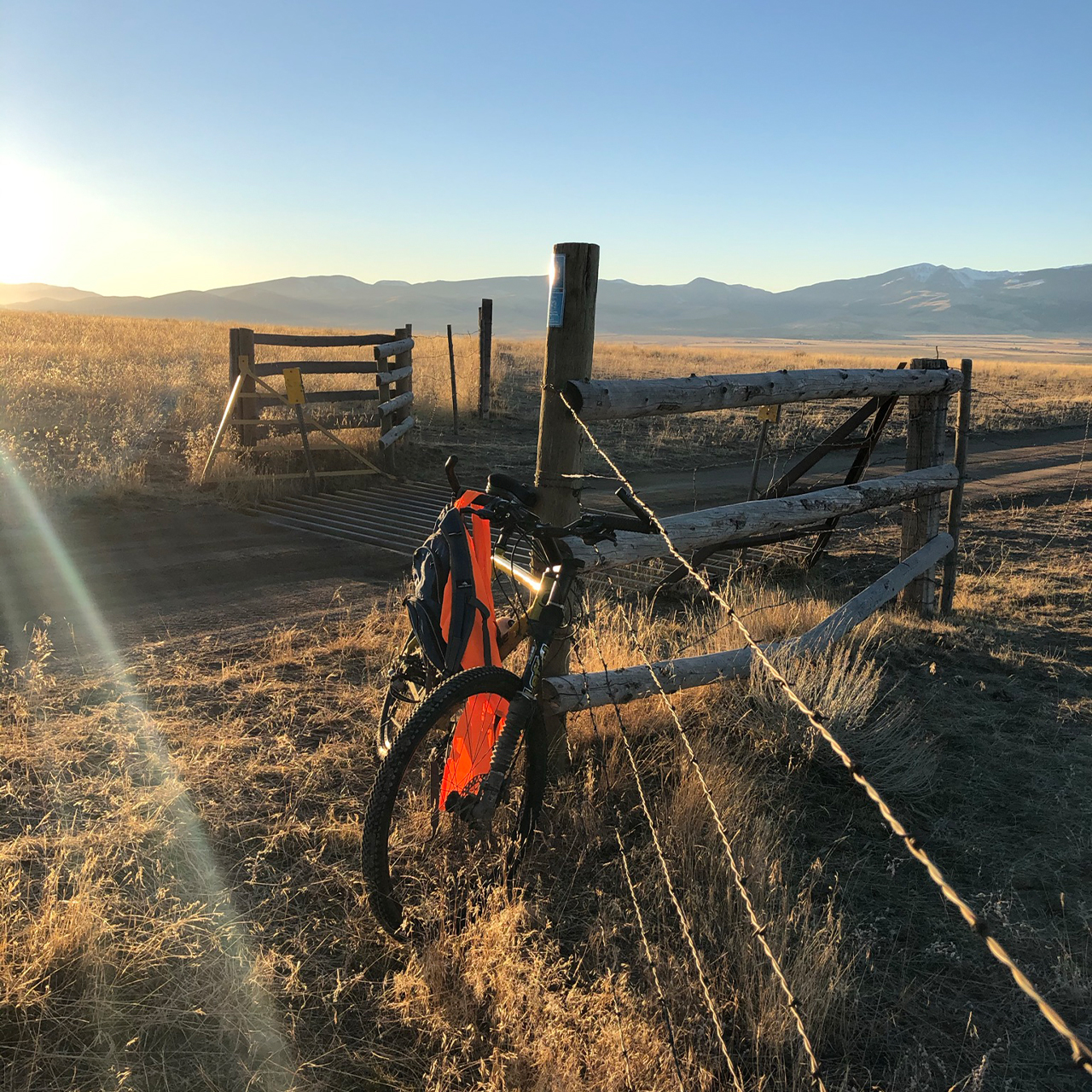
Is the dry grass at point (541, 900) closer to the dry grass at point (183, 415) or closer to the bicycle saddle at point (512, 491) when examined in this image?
the bicycle saddle at point (512, 491)

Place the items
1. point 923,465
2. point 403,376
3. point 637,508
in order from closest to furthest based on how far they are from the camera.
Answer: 1. point 637,508
2. point 923,465
3. point 403,376

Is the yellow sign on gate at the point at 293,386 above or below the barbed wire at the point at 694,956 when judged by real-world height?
above

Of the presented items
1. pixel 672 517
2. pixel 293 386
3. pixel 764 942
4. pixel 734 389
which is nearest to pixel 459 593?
pixel 764 942

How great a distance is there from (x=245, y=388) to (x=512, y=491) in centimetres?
796

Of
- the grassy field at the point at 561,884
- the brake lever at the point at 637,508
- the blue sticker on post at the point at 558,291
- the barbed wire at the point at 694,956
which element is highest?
the blue sticker on post at the point at 558,291

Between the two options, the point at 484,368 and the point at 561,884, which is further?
the point at 484,368

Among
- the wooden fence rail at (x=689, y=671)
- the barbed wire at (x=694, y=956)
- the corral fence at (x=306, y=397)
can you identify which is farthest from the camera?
the corral fence at (x=306, y=397)

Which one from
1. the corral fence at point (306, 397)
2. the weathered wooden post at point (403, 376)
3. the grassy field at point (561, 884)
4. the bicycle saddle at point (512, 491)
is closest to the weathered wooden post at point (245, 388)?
the corral fence at point (306, 397)

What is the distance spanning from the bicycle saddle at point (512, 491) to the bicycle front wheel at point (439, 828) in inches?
22.7

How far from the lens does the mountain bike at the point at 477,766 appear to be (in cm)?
245

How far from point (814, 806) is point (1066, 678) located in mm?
2481

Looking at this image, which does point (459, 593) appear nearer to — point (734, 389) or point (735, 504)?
point (734, 389)

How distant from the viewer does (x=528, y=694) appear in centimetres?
276

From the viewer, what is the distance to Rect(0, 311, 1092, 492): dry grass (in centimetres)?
970
